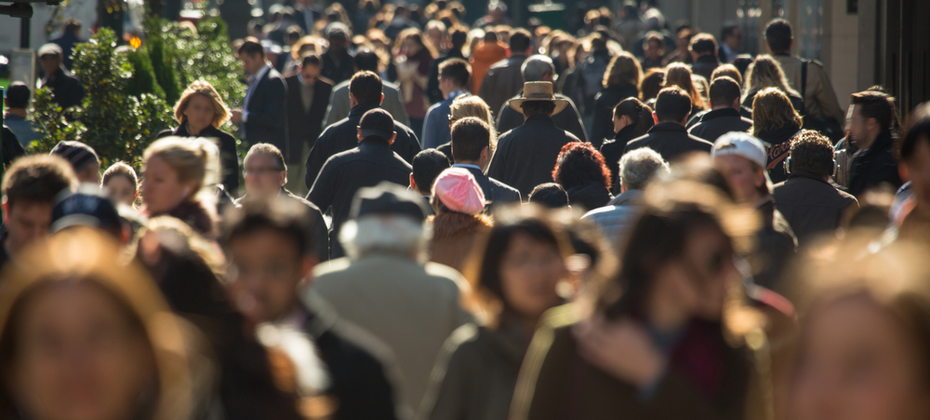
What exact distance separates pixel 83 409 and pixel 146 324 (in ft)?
0.68

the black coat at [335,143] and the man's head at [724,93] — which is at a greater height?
the man's head at [724,93]

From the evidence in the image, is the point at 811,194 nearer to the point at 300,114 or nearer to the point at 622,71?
the point at 622,71

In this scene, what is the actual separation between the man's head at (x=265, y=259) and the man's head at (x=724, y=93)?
6.64 meters

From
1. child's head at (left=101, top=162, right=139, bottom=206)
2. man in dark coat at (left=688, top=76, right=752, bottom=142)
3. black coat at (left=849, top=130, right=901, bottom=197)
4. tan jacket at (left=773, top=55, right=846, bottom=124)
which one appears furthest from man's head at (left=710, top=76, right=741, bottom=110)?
child's head at (left=101, top=162, right=139, bottom=206)

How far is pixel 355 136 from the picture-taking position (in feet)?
31.1

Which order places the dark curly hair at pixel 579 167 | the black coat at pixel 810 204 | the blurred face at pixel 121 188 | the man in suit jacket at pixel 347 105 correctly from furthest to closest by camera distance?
the man in suit jacket at pixel 347 105, the dark curly hair at pixel 579 167, the black coat at pixel 810 204, the blurred face at pixel 121 188

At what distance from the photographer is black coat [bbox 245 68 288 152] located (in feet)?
39.0

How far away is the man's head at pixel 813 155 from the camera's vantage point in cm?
643

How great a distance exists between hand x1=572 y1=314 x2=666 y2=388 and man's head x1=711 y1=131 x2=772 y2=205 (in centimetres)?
288

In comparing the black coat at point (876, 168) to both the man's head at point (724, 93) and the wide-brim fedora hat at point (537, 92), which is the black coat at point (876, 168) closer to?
the man's head at point (724, 93)

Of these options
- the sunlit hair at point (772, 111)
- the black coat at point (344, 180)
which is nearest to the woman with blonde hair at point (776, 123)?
the sunlit hair at point (772, 111)

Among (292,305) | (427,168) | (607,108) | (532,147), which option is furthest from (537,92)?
(292,305)

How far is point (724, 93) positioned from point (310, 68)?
5425 millimetres

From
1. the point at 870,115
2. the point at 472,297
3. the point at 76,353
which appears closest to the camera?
the point at 76,353
